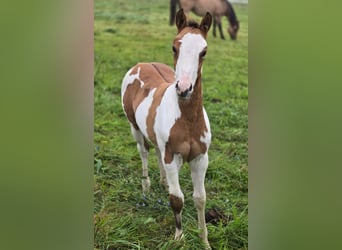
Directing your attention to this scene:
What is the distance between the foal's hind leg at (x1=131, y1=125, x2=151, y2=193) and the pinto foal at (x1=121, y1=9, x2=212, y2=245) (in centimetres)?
4

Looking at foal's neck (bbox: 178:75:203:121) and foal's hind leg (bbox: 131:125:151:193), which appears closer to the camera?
foal's neck (bbox: 178:75:203:121)

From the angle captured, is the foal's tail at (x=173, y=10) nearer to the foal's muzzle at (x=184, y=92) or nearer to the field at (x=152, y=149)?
the field at (x=152, y=149)

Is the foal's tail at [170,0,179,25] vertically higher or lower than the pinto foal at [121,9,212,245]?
higher

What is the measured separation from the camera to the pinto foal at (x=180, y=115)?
152 cm

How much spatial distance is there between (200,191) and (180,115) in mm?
313

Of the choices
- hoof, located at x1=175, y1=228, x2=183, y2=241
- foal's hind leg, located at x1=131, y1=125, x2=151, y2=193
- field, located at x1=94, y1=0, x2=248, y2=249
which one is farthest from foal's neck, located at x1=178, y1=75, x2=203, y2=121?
hoof, located at x1=175, y1=228, x2=183, y2=241

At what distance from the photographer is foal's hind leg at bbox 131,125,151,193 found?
5.64ft

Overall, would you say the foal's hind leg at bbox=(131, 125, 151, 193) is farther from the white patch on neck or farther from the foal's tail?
the foal's tail

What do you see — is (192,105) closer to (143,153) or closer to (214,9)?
(143,153)

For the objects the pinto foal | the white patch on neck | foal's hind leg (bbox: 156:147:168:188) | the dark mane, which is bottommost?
foal's hind leg (bbox: 156:147:168:188)

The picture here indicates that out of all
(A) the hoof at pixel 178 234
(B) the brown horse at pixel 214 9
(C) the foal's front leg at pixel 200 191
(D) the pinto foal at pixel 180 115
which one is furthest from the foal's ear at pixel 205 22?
(A) the hoof at pixel 178 234
